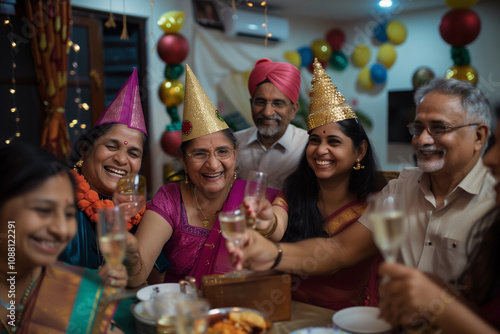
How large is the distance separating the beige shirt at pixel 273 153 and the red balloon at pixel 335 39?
5.11 meters

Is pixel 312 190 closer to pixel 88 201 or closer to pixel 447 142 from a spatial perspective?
pixel 447 142

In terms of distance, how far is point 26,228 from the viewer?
4.28 feet

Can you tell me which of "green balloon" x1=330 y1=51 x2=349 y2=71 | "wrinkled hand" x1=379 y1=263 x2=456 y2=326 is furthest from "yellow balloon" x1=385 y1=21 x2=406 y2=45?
"wrinkled hand" x1=379 y1=263 x2=456 y2=326

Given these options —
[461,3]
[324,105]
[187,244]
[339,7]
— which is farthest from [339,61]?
[187,244]

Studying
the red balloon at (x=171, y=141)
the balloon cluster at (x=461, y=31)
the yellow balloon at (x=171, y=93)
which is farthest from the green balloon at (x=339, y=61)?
the red balloon at (x=171, y=141)

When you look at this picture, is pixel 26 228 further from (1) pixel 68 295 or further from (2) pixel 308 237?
(2) pixel 308 237

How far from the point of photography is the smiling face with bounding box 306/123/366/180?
7.57 feet

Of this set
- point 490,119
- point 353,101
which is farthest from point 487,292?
point 353,101

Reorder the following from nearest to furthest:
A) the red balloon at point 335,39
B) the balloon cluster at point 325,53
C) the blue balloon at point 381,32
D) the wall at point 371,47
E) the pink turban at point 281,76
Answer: the pink turban at point 281,76
the wall at point 371,47
the balloon cluster at point 325,53
the blue balloon at point 381,32
the red balloon at point 335,39

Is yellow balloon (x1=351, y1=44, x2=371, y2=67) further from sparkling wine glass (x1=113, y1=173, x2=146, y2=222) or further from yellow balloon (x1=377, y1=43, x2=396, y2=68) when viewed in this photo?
sparkling wine glass (x1=113, y1=173, x2=146, y2=222)

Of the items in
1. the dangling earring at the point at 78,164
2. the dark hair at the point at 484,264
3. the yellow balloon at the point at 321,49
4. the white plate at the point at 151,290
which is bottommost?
the white plate at the point at 151,290

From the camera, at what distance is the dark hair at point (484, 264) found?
1.33 m

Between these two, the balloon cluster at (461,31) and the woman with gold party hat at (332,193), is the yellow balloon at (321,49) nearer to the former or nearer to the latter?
the balloon cluster at (461,31)

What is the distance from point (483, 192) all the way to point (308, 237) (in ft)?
2.82
